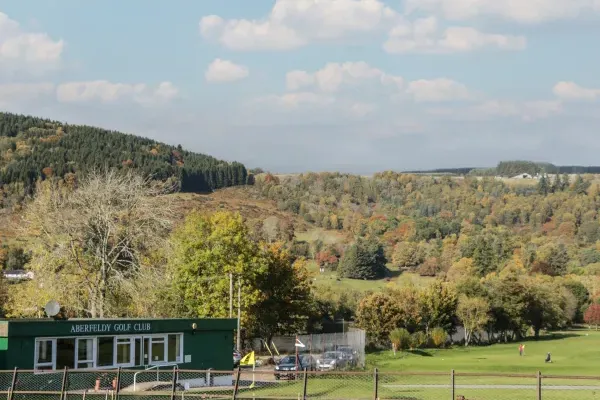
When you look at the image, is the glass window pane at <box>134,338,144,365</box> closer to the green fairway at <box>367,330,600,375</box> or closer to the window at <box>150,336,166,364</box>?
the window at <box>150,336,166,364</box>

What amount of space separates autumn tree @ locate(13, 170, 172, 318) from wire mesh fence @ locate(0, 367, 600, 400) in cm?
1295

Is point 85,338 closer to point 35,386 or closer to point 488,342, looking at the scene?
point 35,386

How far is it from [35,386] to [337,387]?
597 inches

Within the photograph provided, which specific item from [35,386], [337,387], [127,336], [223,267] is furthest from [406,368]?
[35,386]

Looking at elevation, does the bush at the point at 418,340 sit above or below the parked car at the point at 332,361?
below

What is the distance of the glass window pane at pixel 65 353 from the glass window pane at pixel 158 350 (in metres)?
4.20

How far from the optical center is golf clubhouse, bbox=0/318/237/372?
33.2 meters

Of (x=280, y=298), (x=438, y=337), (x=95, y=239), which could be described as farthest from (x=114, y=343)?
(x=438, y=337)

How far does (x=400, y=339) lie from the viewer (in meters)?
94.4

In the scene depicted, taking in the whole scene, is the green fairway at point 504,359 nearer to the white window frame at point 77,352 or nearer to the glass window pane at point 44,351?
the white window frame at point 77,352

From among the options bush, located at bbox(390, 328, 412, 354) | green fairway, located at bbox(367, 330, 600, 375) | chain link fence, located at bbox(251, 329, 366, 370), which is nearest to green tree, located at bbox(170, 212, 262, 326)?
chain link fence, located at bbox(251, 329, 366, 370)

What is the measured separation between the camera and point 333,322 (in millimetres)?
111688

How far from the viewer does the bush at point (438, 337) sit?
104 metres

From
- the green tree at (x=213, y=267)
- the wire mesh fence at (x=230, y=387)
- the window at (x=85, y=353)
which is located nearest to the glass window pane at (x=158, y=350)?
the wire mesh fence at (x=230, y=387)
